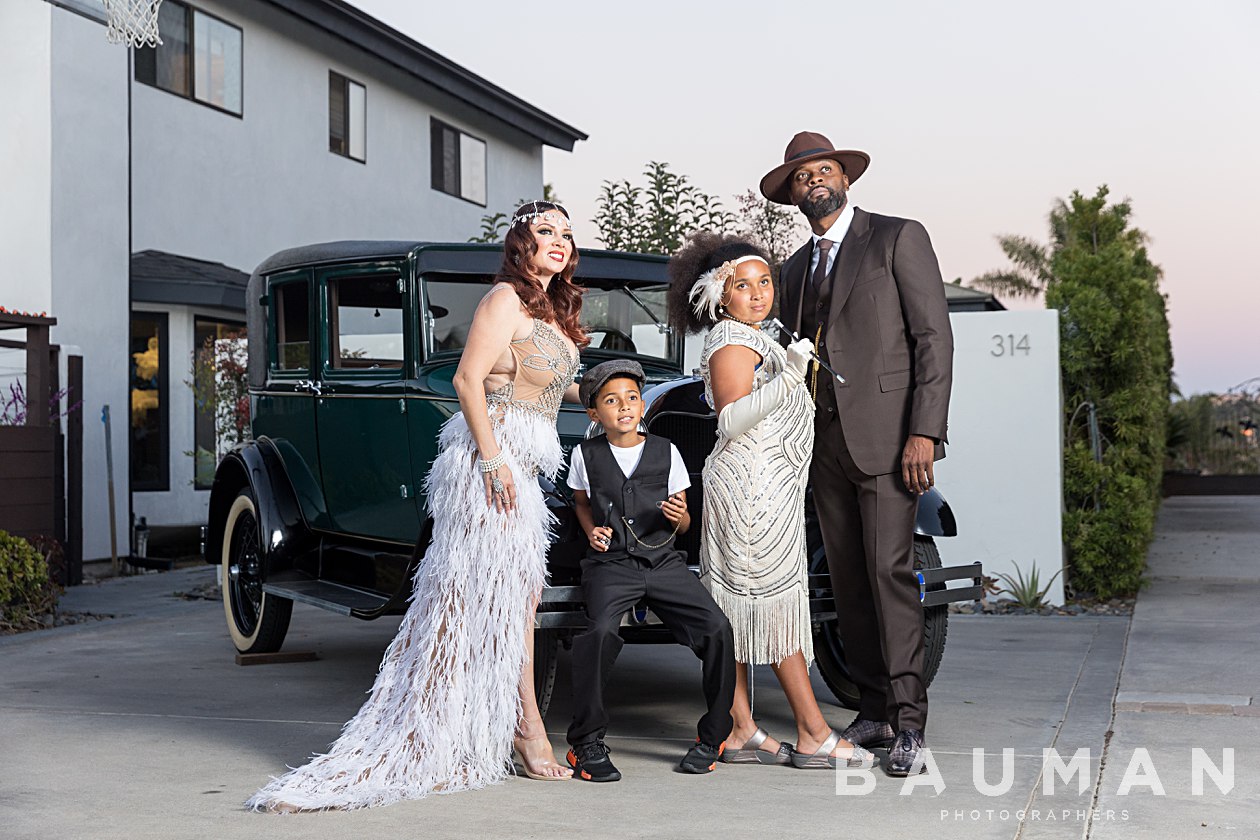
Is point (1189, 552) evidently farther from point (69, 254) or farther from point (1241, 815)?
point (69, 254)

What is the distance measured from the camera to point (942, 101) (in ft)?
43.4

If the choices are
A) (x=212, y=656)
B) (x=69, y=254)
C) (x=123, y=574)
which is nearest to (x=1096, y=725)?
(x=212, y=656)

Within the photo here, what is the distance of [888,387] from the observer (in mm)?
4754

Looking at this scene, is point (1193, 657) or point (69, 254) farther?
point (69, 254)

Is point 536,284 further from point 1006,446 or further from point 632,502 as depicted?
point 1006,446

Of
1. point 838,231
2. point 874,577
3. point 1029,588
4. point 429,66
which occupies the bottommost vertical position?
point 1029,588

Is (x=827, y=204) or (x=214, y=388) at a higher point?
(x=827, y=204)

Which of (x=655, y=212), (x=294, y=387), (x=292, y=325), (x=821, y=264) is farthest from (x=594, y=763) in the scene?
(x=655, y=212)

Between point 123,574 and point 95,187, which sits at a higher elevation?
point 95,187

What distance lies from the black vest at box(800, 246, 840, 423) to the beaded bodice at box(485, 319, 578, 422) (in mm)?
870

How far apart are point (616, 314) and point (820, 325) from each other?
170 cm

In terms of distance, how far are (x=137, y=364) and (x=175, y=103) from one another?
2.65 m

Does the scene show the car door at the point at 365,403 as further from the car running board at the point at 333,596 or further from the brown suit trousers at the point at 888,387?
the brown suit trousers at the point at 888,387

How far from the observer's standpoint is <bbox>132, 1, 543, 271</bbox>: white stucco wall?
533 inches
